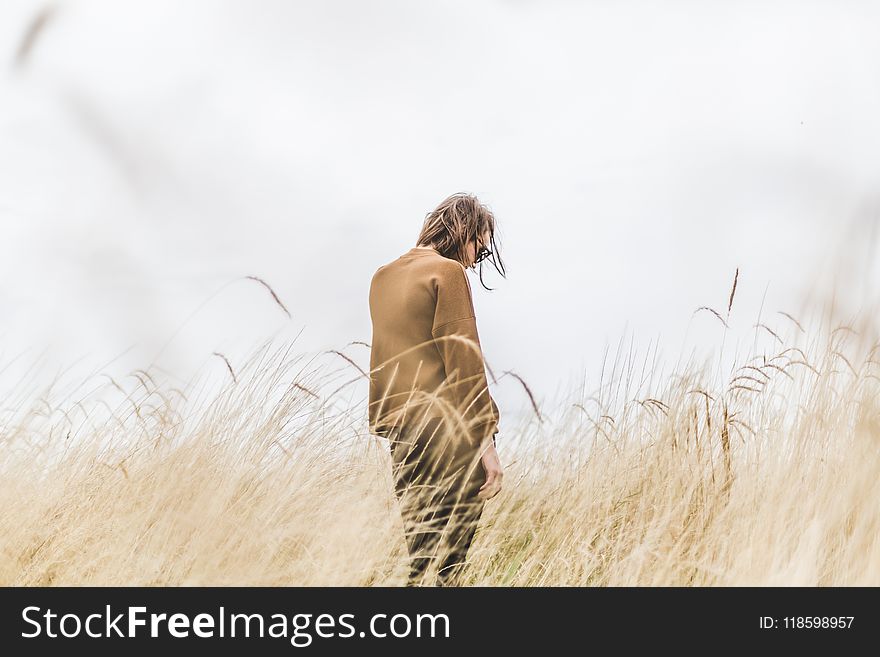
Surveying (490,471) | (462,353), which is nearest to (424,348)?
(462,353)

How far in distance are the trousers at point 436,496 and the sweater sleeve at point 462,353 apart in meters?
0.09

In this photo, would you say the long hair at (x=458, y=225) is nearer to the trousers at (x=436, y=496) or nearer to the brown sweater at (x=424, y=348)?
the brown sweater at (x=424, y=348)

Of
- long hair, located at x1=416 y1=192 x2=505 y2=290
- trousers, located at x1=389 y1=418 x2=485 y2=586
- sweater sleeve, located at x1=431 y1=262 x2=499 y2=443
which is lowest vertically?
trousers, located at x1=389 y1=418 x2=485 y2=586

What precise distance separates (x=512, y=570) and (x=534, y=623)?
22.7 inches

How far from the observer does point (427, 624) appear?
1.95m

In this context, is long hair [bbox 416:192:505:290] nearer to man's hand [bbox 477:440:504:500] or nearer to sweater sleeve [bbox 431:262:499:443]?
sweater sleeve [bbox 431:262:499:443]

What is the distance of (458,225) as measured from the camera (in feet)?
7.71

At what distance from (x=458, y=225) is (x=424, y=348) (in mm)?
384

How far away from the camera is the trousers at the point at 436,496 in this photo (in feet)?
7.21

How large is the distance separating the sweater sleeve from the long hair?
16cm

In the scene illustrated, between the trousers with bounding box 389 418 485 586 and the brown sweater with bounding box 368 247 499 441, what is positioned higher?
the brown sweater with bounding box 368 247 499 441

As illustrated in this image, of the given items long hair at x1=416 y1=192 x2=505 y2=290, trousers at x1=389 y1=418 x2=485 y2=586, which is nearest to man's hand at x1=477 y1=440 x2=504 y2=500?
trousers at x1=389 y1=418 x2=485 y2=586

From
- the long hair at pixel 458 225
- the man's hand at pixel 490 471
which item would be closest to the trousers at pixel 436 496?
the man's hand at pixel 490 471

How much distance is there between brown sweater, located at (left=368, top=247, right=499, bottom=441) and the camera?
2.13 meters
